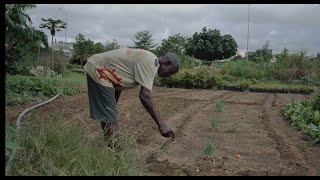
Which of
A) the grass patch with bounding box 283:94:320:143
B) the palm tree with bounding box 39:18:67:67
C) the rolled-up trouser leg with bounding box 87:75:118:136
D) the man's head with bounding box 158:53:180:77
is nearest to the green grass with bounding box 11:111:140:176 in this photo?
the rolled-up trouser leg with bounding box 87:75:118:136

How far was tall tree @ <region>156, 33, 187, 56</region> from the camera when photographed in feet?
81.9

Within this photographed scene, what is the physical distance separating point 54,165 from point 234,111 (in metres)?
Result: 5.94

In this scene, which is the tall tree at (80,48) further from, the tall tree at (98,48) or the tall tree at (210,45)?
the tall tree at (210,45)

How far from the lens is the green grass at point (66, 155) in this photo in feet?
9.57

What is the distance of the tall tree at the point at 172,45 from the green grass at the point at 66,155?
20.2m

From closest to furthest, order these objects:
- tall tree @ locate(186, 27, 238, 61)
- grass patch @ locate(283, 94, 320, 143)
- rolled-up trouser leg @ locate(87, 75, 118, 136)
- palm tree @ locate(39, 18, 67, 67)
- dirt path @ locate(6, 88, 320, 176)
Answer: dirt path @ locate(6, 88, 320, 176) < rolled-up trouser leg @ locate(87, 75, 118, 136) < grass patch @ locate(283, 94, 320, 143) < palm tree @ locate(39, 18, 67, 67) < tall tree @ locate(186, 27, 238, 61)

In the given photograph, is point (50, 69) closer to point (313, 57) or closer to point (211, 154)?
point (313, 57)

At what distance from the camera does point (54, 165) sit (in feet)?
10.0

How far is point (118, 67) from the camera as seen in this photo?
3.92 m

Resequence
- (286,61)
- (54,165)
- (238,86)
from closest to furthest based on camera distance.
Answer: (54,165) → (238,86) → (286,61)

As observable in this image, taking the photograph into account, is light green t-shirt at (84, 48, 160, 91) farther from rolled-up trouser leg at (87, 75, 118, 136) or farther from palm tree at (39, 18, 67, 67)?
palm tree at (39, 18, 67, 67)

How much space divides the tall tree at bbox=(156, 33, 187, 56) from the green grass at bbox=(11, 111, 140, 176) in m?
20.2
